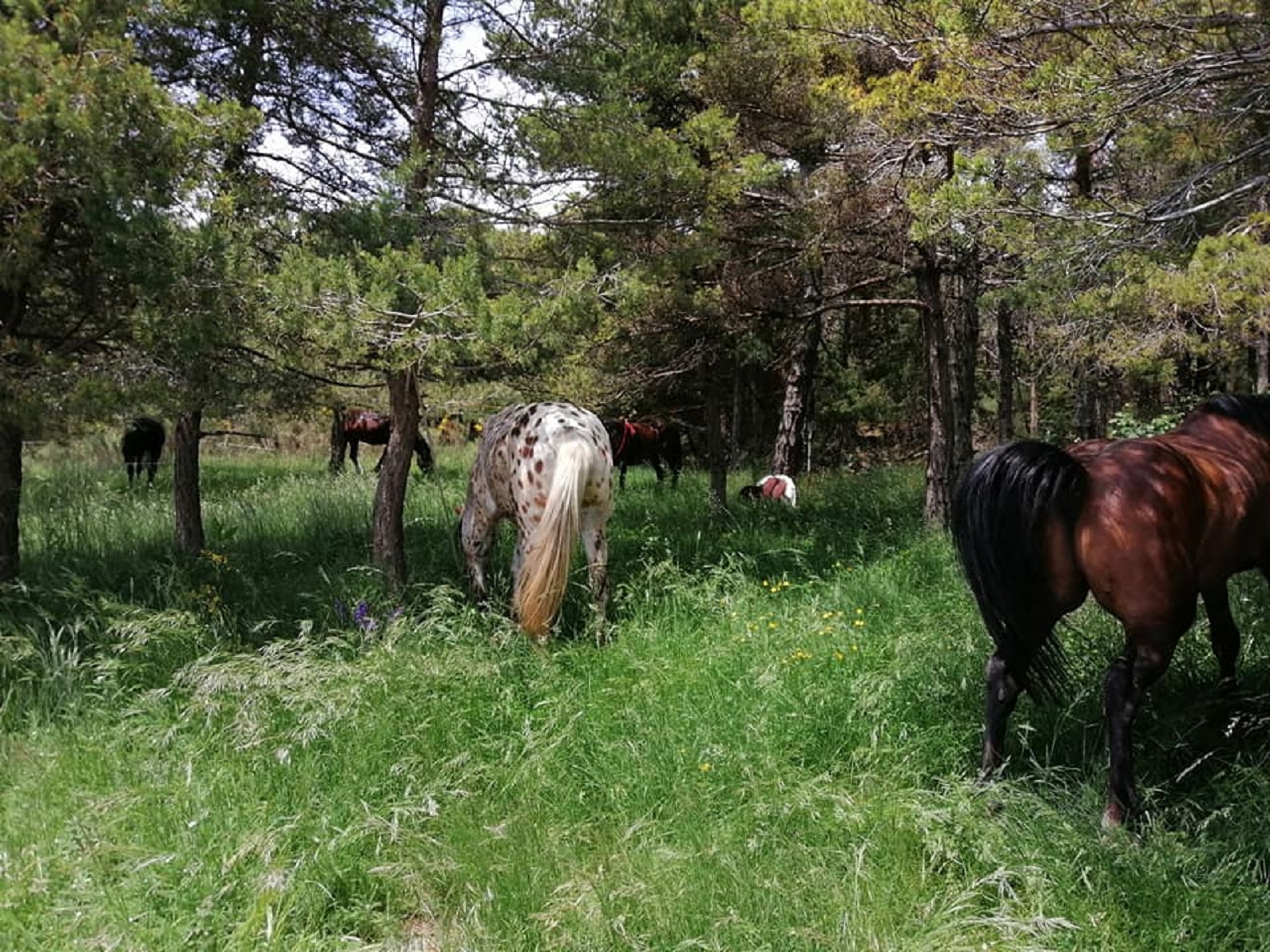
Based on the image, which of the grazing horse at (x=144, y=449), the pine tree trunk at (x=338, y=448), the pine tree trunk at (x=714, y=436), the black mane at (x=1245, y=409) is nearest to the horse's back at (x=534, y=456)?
the pine tree trunk at (x=714, y=436)

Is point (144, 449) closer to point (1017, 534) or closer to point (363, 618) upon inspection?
point (363, 618)

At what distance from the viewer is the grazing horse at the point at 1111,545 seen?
2.88m

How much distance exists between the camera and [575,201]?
636 centimetres

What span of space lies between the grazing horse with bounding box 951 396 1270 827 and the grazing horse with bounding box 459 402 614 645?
2.30m

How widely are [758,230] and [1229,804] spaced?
592cm

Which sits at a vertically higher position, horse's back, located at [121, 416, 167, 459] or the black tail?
horse's back, located at [121, 416, 167, 459]

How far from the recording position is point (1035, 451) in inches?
120

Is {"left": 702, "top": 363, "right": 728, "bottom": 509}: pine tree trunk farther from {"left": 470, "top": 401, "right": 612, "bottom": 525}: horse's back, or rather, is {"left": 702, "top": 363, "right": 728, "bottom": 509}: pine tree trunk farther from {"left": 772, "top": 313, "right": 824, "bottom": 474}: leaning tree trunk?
{"left": 470, "top": 401, "right": 612, "bottom": 525}: horse's back

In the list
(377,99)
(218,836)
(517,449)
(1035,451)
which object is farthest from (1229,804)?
(377,99)

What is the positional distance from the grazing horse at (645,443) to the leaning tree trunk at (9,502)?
595cm

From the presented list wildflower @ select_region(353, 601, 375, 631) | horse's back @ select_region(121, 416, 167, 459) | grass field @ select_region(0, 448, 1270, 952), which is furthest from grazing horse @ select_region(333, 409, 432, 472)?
wildflower @ select_region(353, 601, 375, 631)

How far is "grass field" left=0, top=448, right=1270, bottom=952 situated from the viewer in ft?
8.14

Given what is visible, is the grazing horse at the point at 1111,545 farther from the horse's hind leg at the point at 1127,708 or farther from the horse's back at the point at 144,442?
the horse's back at the point at 144,442

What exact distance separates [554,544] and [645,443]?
6334 mm
